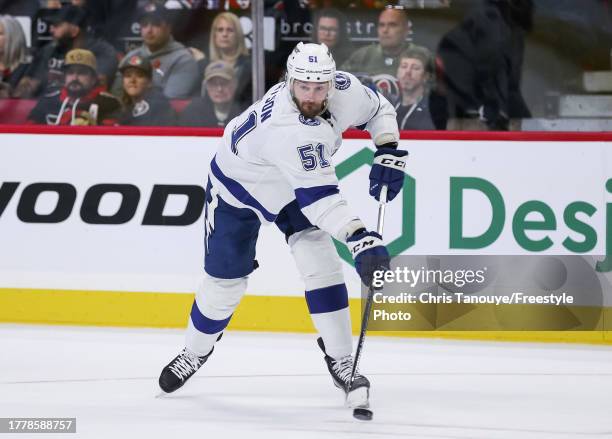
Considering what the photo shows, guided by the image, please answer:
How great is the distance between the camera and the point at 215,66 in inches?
220

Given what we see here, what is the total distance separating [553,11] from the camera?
5.36 m

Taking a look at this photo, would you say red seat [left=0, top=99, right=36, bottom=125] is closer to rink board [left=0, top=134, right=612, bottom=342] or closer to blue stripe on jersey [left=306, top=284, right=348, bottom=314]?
rink board [left=0, top=134, right=612, bottom=342]

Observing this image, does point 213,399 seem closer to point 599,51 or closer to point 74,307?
point 74,307

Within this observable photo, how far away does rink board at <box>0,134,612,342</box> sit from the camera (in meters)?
5.14

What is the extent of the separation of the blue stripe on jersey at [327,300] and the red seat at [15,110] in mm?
2279

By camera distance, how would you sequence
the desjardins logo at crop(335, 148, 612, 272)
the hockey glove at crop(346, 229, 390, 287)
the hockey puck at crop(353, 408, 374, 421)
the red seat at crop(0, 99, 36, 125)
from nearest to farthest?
the hockey glove at crop(346, 229, 390, 287), the hockey puck at crop(353, 408, 374, 421), the desjardins logo at crop(335, 148, 612, 272), the red seat at crop(0, 99, 36, 125)

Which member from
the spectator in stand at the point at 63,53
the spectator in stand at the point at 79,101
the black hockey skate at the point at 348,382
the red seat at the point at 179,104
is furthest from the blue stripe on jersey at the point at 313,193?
the spectator in stand at the point at 63,53

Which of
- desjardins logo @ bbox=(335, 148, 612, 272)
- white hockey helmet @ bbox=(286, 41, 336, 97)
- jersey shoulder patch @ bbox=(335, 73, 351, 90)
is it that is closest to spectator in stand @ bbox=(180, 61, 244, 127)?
desjardins logo @ bbox=(335, 148, 612, 272)

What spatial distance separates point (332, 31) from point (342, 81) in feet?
5.53

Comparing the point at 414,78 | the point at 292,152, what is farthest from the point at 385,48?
the point at 292,152

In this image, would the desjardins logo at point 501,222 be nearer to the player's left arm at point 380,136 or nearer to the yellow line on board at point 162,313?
the yellow line on board at point 162,313

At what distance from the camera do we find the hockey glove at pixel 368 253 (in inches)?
138

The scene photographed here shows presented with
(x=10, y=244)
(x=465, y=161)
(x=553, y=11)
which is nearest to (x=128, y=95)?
(x=10, y=244)

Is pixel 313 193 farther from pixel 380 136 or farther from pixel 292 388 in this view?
pixel 292 388
